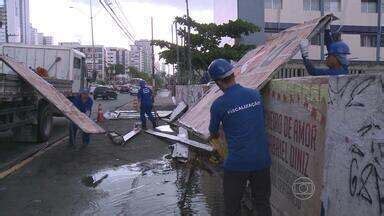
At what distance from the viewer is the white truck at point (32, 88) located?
42.3 feet

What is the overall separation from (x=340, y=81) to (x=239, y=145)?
1039 millimetres

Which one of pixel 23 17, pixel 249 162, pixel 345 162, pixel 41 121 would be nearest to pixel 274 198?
pixel 249 162

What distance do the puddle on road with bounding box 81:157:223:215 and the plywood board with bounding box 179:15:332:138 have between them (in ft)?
3.72

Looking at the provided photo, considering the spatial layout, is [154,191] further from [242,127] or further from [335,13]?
[335,13]

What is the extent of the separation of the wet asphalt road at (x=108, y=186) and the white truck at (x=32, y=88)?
1.36m

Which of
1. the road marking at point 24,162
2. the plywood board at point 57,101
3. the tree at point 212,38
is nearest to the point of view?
the road marking at point 24,162

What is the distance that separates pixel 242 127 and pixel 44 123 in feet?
38.3

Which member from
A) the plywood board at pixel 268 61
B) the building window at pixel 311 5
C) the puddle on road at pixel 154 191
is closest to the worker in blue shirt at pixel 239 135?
the plywood board at pixel 268 61

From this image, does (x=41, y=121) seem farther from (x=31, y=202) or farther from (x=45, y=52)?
(x=31, y=202)

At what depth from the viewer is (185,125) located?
8.05m

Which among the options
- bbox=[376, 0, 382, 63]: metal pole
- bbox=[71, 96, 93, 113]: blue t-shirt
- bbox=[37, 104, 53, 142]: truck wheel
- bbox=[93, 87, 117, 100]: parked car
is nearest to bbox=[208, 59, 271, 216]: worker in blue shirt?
bbox=[71, 96, 93, 113]: blue t-shirt

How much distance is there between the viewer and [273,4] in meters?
55.3

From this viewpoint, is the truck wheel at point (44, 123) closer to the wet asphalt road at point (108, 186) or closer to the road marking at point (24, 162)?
the road marking at point (24, 162)

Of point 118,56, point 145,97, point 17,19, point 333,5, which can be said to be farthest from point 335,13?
point 118,56
